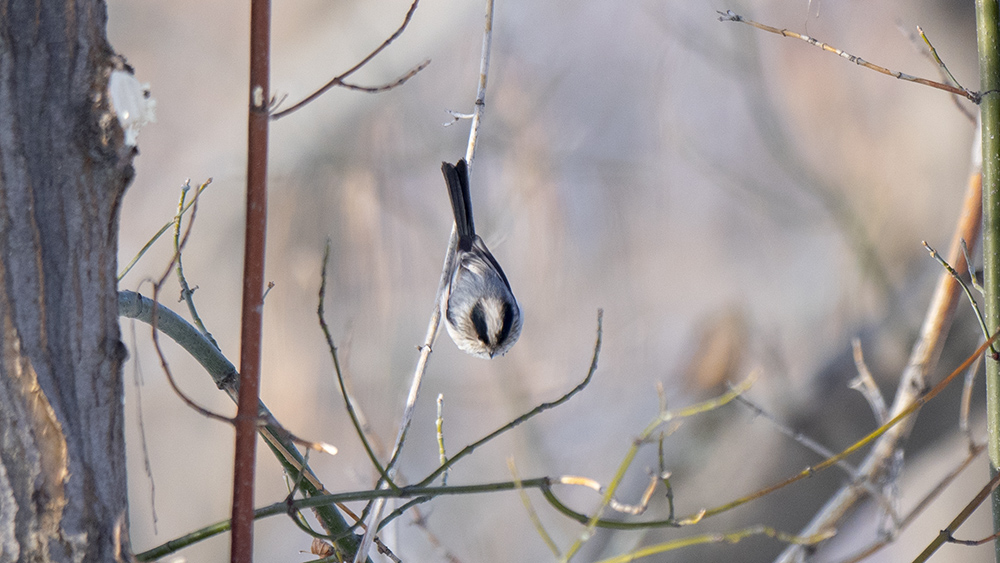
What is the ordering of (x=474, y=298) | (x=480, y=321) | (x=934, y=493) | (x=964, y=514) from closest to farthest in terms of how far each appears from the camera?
(x=964, y=514) < (x=934, y=493) < (x=480, y=321) < (x=474, y=298)

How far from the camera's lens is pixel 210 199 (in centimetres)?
178

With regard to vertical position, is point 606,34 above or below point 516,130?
above

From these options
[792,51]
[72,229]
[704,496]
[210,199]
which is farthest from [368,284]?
[72,229]

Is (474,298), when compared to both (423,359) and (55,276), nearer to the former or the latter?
(423,359)

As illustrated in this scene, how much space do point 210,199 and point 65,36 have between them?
151 cm

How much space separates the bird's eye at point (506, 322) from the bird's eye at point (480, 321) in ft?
0.07

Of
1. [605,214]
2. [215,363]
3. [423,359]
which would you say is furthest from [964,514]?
[605,214]

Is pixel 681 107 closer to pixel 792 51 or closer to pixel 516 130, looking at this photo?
pixel 792 51

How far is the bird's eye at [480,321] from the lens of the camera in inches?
50.3

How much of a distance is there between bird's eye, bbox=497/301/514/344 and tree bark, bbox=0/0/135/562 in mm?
938

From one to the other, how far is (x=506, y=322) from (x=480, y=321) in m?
0.05

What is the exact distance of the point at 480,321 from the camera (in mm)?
1330

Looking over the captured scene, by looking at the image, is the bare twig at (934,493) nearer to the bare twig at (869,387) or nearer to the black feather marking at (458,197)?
the bare twig at (869,387)

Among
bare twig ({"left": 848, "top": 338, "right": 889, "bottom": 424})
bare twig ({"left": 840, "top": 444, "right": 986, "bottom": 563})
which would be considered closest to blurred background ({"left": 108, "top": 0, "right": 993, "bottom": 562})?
Answer: bare twig ({"left": 848, "top": 338, "right": 889, "bottom": 424})
